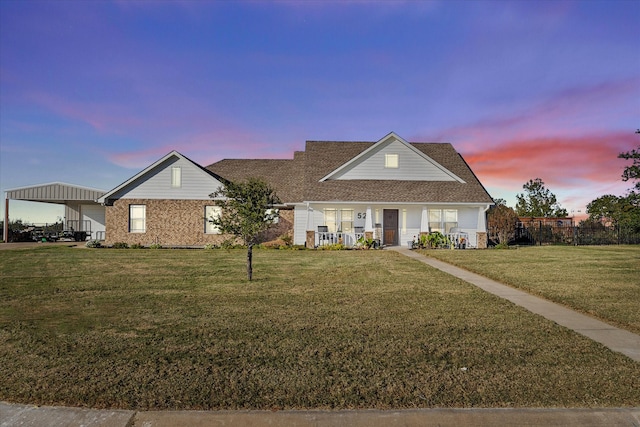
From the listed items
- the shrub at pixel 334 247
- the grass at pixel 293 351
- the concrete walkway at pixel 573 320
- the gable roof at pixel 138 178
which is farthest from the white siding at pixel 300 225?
the grass at pixel 293 351

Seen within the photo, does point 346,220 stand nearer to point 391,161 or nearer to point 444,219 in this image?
point 391,161

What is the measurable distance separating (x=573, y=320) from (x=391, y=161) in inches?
796

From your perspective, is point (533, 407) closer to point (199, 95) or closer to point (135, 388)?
point (135, 388)

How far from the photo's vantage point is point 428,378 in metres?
4.73

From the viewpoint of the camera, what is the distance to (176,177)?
2712cm

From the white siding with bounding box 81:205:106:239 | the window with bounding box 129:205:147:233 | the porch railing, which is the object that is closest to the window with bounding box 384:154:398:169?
the porch railing

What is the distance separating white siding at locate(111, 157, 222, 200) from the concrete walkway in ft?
62.3

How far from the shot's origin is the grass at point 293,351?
429cm

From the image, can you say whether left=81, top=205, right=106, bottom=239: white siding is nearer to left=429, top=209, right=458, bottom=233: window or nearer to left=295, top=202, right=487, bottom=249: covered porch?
left=295, top=202, right=487, bottom=249: covered porch

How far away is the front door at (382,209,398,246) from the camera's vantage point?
26391 mm

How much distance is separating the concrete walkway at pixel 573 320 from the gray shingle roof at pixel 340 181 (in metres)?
13.0

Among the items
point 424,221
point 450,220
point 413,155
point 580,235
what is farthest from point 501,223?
point 413,155

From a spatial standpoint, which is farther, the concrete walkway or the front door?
the front door

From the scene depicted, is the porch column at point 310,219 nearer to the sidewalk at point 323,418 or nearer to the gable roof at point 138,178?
the gable roof at point 138,178
